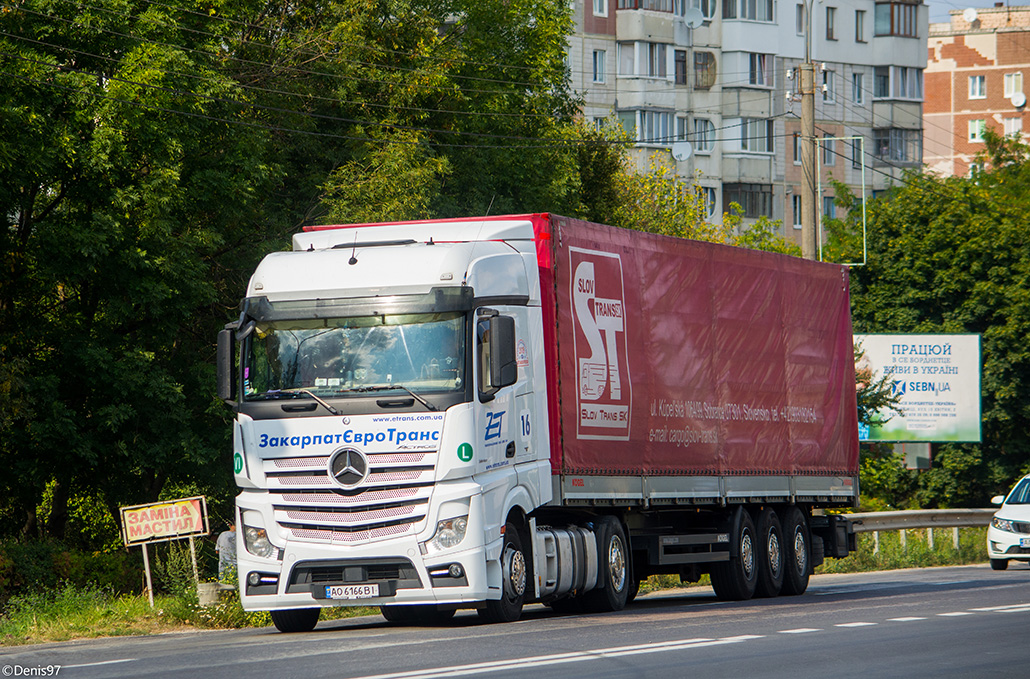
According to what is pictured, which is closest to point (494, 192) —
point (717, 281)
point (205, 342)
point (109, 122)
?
point (205, 342)

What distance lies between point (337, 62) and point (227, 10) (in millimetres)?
4858

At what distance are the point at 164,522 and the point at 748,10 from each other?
63.6m

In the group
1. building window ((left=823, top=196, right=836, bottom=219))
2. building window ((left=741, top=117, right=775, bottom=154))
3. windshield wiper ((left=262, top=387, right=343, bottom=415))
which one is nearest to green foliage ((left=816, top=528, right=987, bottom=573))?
windshield wiper ((left=262, top=387, right=343, bottom=415))

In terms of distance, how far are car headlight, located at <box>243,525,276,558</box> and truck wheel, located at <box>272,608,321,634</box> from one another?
0.82 meters

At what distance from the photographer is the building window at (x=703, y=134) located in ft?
243

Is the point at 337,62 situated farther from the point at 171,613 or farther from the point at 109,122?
the point at 171,613

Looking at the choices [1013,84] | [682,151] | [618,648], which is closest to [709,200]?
[682,151]

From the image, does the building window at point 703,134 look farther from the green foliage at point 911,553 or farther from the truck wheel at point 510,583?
the truck wheel at point 510,583

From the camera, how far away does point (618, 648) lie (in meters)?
12.4

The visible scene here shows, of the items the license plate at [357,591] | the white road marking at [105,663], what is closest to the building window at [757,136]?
the license plate at [357,591]

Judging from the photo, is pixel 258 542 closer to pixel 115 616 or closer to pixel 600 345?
pixel 115 616

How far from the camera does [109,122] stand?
985 inches

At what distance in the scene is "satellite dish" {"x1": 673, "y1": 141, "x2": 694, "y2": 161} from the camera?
71.9 metres

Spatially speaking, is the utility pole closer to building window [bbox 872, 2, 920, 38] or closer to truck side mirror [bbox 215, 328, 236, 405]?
truck side mirror [bbox 215, 328, 236, 405]
